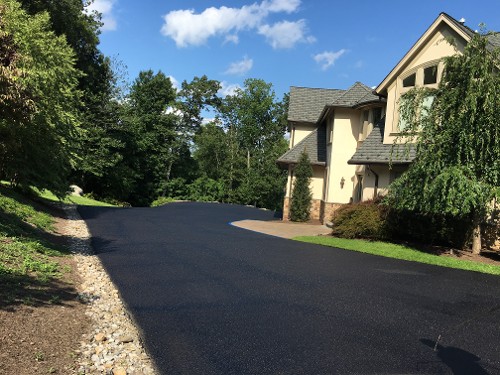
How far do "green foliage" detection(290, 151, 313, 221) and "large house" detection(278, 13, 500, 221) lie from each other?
85 centimetres

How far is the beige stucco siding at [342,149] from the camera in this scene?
21312 millimetres

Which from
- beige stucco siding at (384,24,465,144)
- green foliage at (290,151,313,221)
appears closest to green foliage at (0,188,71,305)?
beige stucco siding at (384,24,465,144)

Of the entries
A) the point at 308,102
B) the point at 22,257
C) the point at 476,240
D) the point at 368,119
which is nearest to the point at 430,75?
the point at 368,119

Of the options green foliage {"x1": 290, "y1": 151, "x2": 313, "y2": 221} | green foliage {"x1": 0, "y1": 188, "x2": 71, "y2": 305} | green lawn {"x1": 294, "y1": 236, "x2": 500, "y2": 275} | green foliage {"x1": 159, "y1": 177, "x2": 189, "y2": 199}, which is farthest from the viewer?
green foliage {"x1": 159, "y1": 177, "x2": 189, "y2": 199}

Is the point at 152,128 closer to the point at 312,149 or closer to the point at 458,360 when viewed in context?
the point at 312,149

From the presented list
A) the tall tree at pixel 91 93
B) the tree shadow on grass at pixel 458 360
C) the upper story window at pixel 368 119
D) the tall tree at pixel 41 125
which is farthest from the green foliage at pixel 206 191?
the tree shadow on grass at pixel 458 360

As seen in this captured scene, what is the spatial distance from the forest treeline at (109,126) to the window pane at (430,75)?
45.4 feet

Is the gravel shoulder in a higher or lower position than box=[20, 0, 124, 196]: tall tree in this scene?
lower

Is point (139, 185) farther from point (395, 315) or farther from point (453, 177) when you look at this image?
point (395, 315)

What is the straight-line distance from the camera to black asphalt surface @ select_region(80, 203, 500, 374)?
15.1 ft

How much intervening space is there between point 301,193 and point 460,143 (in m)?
11.9

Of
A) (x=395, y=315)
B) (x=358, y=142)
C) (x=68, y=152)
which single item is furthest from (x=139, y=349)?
Answer: (x=358, y=142)

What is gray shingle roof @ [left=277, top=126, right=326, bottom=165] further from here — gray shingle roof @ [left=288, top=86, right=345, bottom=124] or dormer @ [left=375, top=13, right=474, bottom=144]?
dormer @ [left=375, top=13, right=474, bottom=144]

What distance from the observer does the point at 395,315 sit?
21.0 feet
